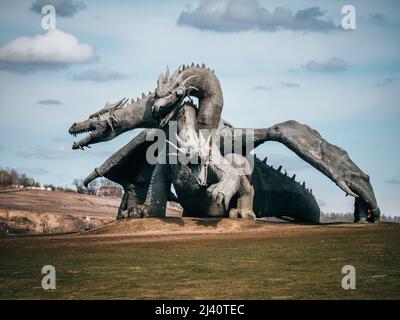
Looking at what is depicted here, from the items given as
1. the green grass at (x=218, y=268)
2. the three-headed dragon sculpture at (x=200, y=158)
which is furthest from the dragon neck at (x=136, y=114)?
the green grass at (x=218, y=268)

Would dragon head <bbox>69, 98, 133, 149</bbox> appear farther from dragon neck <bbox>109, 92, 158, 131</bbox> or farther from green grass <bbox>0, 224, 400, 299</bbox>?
green grass <bbox>0, 224, 400, 299</bbox>

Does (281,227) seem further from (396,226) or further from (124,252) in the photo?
(124,252)

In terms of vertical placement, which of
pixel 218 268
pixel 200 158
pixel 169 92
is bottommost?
pixel 218 268

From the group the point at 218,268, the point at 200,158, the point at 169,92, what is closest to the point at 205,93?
the point at 169,92

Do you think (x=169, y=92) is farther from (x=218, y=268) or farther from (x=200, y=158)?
(x=218, y=268)

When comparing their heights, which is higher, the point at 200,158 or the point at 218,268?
the point at 200,158

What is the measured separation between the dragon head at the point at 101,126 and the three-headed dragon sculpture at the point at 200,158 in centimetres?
4

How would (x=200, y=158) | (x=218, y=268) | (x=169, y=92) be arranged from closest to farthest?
(x=218, y=268) → (x=200, y=158) → (x=169, y=92)

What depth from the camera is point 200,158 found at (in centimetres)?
3847

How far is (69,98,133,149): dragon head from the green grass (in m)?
9.17

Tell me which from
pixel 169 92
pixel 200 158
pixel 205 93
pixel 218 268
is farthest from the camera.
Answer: pixel 205 93

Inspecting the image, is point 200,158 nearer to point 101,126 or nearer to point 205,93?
point 205,93

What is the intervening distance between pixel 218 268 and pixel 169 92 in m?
13.0

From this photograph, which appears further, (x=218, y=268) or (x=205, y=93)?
(x=205, y=93)
